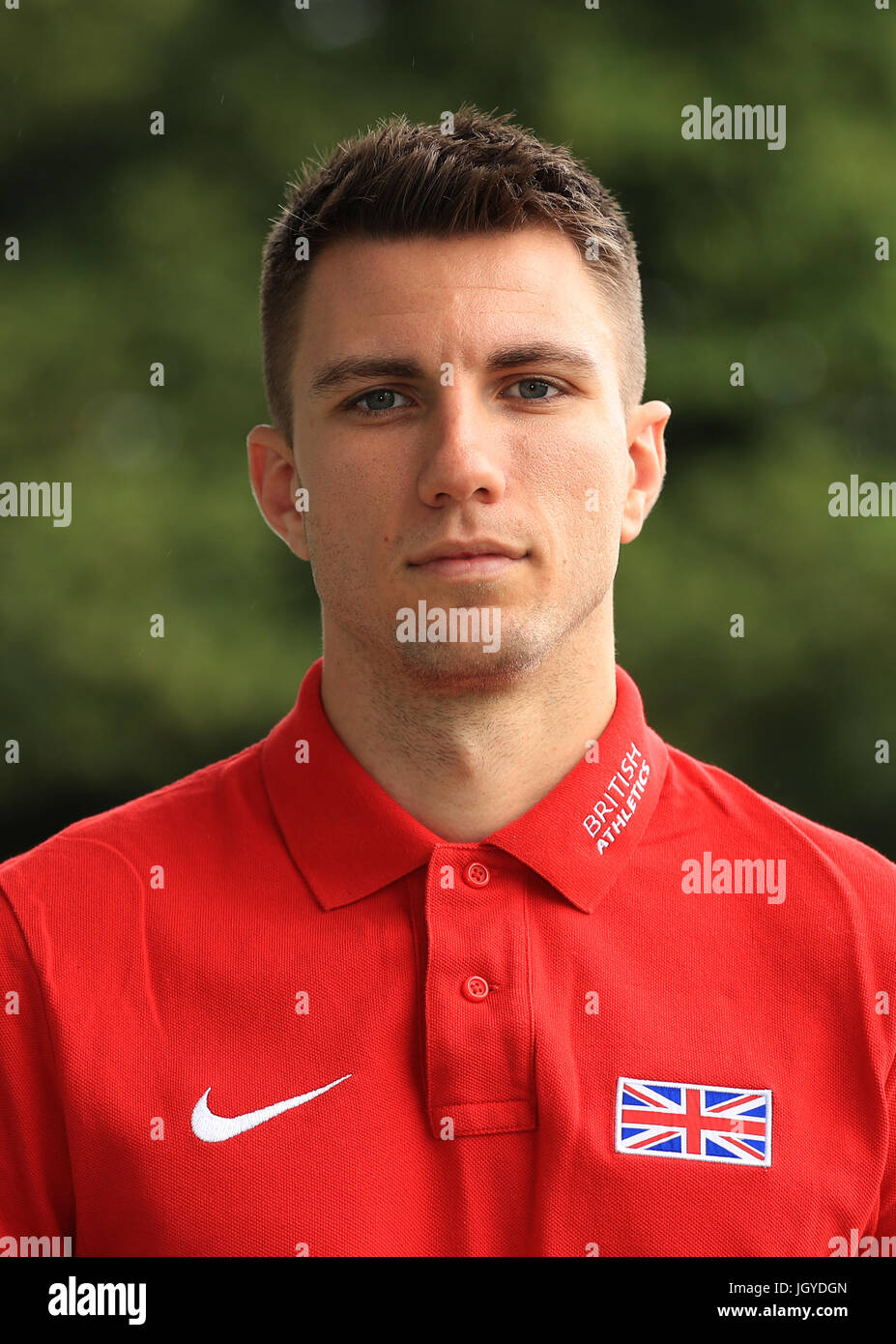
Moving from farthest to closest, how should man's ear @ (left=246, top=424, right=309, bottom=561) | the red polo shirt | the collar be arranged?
man's ear @ (left=246, top=424, right=309, bottom=561) < the collar < the red polo shirt

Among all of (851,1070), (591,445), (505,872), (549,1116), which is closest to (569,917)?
(505,872)

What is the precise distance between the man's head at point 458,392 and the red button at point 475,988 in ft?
0.99

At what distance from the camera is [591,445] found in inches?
65.4

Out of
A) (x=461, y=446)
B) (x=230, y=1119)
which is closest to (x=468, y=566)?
(x=461, y=446)

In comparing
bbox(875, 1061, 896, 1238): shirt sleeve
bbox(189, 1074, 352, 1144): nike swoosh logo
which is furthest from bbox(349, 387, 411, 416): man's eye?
bbox(875, 1061, 896, 1238): shirt sleeve

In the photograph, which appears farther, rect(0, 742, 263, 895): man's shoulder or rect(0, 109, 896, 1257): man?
rect(0, 742, 263, 895): man's shoulder

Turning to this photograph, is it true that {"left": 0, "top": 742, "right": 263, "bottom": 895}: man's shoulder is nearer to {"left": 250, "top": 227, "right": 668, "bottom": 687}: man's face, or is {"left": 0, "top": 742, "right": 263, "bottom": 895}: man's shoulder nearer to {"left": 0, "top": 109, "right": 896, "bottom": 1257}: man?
{"left": 0, "top": 109, "right": 896, "bottom": 1257}: man

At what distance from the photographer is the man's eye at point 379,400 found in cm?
164

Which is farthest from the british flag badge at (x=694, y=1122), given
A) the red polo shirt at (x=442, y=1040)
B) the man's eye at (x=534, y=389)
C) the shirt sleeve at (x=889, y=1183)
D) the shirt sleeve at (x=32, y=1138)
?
the man's eye at (x=534, y=389)

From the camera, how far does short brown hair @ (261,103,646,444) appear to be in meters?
1.69

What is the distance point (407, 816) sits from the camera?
5.47 feet

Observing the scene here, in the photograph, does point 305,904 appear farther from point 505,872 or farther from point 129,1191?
point 129,1191

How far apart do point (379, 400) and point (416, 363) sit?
6cm

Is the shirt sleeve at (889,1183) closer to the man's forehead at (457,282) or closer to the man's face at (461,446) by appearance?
the man's face at (461,446)
